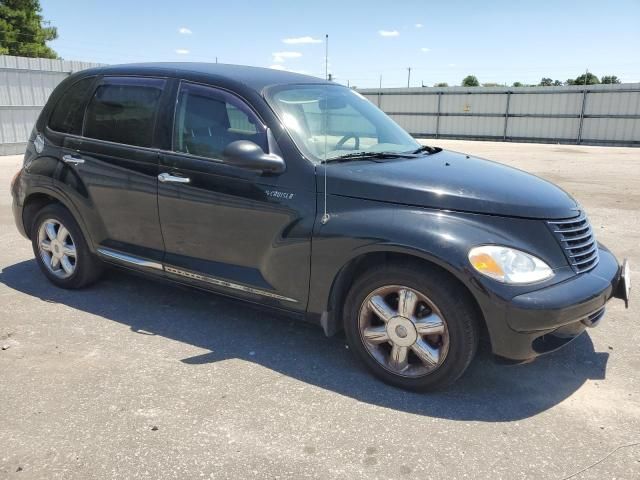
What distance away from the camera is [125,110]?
13.8ft

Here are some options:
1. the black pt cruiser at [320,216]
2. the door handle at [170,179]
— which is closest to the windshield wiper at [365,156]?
the black pt cruiser at [320,216]

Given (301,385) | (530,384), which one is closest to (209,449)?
(301,385)

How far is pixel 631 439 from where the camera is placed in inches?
108

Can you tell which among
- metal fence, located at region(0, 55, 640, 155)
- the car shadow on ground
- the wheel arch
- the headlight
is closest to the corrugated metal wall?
the wheel arch

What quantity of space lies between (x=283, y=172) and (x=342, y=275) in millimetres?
753

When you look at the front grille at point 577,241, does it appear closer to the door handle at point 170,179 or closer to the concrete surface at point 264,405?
the concrete surface at point 264,405

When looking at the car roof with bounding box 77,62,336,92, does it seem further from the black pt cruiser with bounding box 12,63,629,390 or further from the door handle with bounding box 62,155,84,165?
the door handle with bounding box 62,155,84,165

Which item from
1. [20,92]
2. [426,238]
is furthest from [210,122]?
[20,92]

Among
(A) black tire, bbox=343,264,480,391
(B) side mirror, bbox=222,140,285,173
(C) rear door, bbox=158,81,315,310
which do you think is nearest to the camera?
(A) black tire, bbox=343,264,480,391

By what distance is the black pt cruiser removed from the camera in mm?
2945

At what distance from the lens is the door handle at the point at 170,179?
376cm

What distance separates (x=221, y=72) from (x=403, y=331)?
225cm

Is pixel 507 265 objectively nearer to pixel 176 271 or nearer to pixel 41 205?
pixel 176 271

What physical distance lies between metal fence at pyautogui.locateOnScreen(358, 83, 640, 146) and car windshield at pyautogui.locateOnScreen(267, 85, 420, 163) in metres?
24.1
